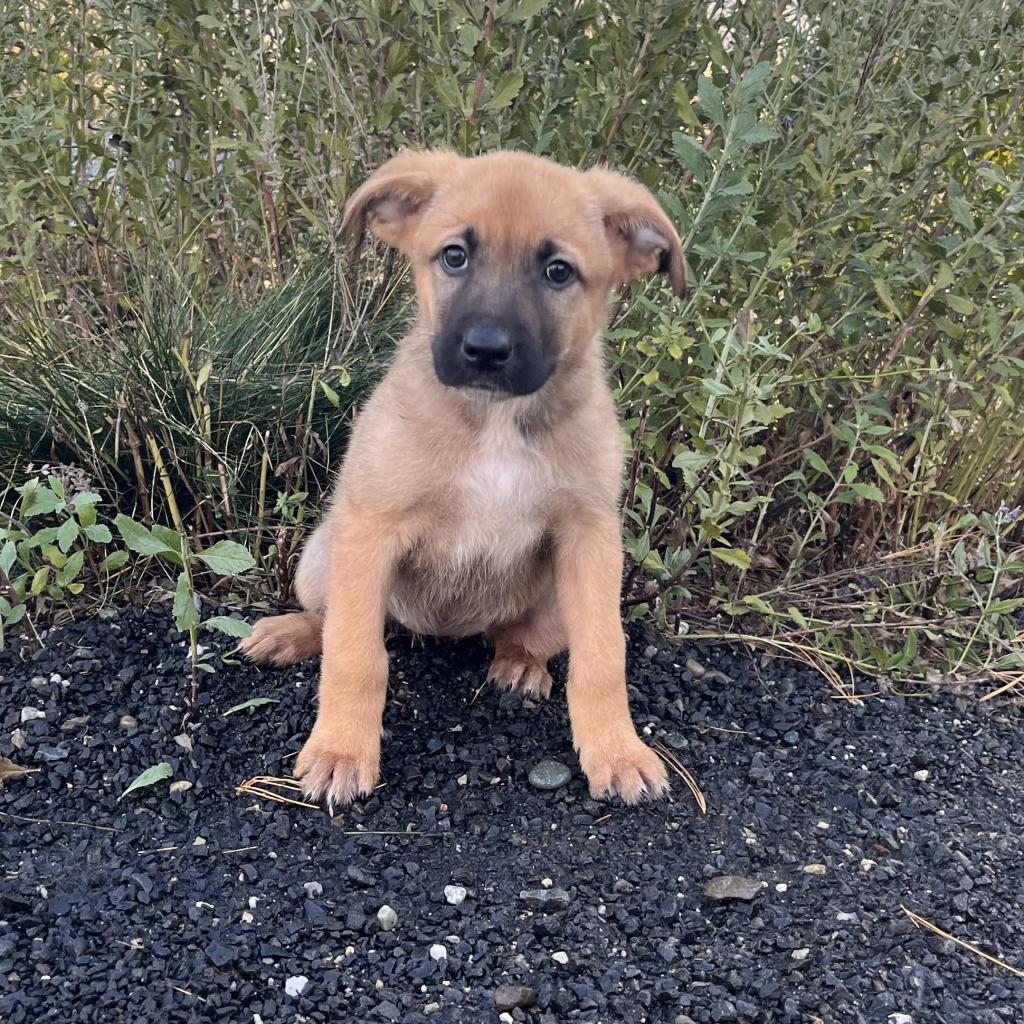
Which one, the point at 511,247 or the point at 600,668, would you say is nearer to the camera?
the point at 511,247

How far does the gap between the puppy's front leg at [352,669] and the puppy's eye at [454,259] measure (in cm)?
73

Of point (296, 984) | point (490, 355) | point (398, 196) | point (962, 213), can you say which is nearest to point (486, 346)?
point (490, 355)

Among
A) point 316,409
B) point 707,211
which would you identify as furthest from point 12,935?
point 707,211

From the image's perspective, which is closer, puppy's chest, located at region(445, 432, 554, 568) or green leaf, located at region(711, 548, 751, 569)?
puppy's chest, located at region(445, 432, 554, 568)

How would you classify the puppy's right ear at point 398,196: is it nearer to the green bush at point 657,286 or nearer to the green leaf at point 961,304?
the green bush at point 657,286

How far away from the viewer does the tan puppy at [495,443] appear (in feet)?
9.67

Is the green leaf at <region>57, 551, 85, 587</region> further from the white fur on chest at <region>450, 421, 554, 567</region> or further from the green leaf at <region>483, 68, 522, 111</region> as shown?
the green leaf at <region>483, 68, 522, 111</region>

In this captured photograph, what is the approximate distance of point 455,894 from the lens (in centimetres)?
262

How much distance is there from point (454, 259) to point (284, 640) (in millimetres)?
1279

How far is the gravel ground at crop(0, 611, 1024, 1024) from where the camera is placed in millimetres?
2352

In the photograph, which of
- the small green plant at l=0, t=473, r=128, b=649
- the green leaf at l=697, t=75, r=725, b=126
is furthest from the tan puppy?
the small green plant at l=0, t=473, r=128, b=649

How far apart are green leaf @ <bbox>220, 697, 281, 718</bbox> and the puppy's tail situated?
18cm

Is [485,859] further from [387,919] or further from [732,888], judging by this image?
[732,888]

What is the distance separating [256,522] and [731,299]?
191cm
